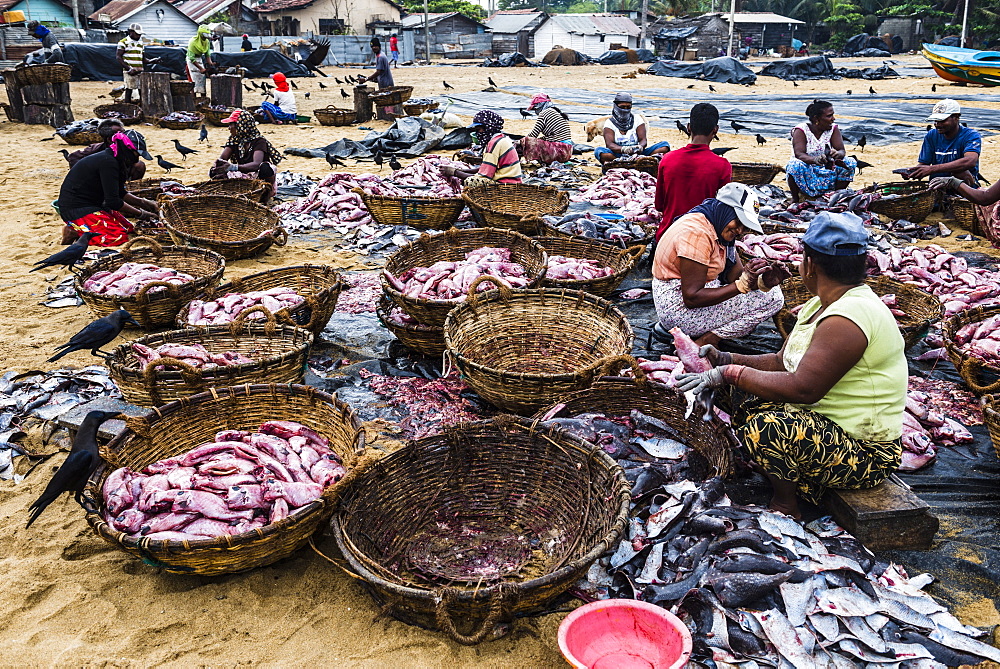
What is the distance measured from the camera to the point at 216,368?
3.55m

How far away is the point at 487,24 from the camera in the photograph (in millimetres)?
44250

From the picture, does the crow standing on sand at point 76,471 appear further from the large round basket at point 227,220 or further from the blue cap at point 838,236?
the large round basket at point 227,220

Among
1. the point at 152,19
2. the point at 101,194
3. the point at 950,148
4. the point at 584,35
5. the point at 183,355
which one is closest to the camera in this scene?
the point at 183,355

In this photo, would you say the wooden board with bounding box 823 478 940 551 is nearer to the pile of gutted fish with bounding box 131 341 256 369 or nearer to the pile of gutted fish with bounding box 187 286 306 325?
the pile of gutted fish with bounding box 131 341 256 369

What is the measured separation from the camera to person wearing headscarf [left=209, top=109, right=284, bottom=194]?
7844 millimetres

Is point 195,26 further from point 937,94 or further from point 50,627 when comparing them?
point 50,627

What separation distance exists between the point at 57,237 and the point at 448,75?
74.1 ft

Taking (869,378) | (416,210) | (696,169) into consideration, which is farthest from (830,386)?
(416,210)

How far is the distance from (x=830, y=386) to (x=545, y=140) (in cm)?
804

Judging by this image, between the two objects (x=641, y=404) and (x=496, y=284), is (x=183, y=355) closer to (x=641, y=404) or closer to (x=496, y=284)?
(x=496, y=284)

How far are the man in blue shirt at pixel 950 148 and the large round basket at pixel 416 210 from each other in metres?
4.70

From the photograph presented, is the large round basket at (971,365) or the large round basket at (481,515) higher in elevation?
the large round basket at (971,365)

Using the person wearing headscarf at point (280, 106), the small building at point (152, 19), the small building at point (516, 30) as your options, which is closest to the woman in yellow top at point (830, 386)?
the person wearing headscarf at point (280, 106)

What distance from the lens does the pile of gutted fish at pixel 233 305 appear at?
4488mm
